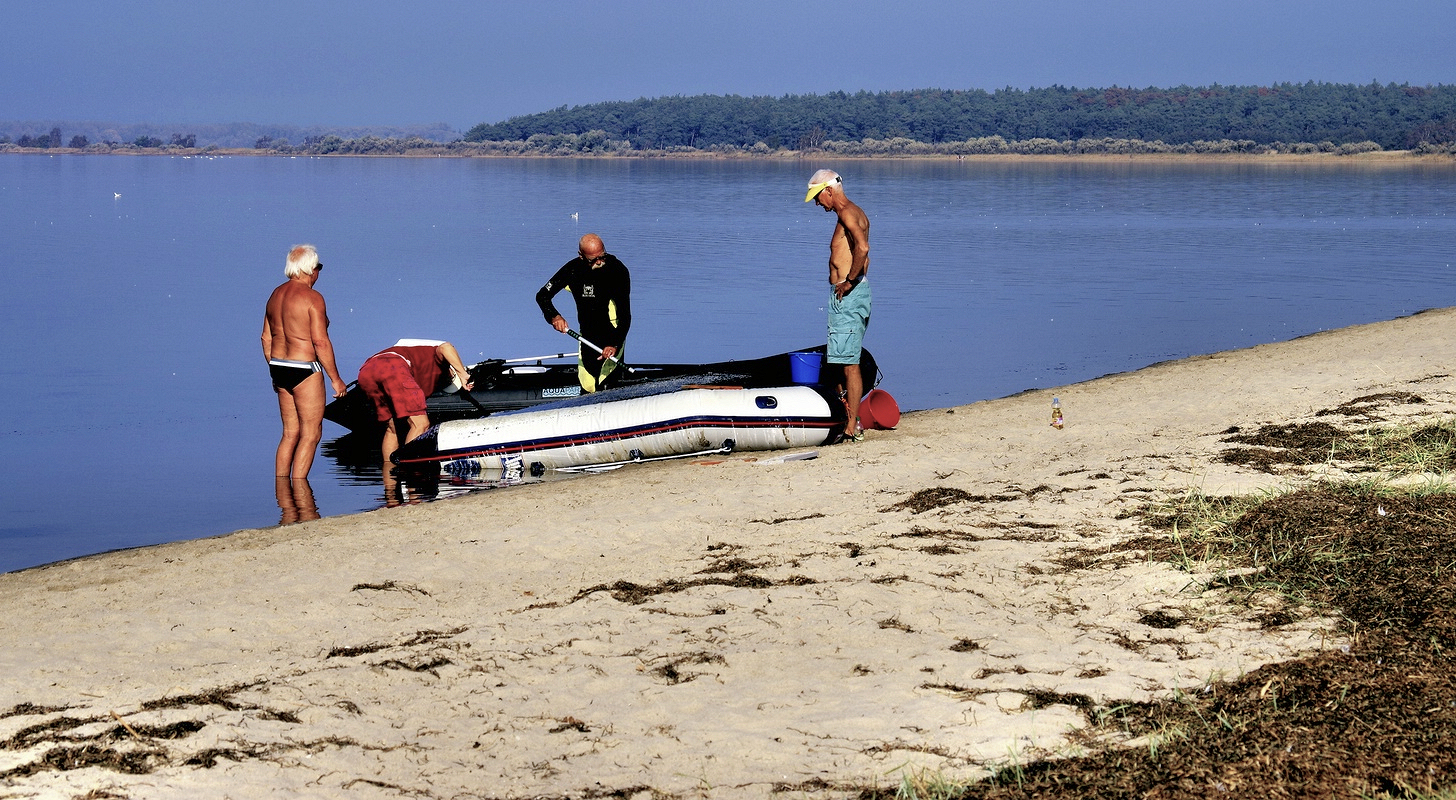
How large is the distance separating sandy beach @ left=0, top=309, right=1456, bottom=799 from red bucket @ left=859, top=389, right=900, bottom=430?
1.32 m

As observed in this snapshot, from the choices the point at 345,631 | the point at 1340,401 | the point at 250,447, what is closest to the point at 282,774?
the point at 345,631

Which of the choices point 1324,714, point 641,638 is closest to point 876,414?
point 641,638

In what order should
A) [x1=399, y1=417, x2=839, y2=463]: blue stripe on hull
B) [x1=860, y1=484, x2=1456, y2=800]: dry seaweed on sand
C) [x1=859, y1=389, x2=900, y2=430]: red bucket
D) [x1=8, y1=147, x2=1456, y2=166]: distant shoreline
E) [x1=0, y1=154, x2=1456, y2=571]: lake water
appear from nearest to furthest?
1. [x1=860, y1=484, x2=1456, y2=800]: dry seaweed on sand
2. [x1=399, y1=417, x2=839, y2=463]: blue stripe on hull
3. [x1=859, y1=389, x2=900, y2=430]: red bucket
4. [x1=0, y1=154, x2=1456, y2=571]: lake water
5. [x1=8, y1=147, x2=1456, y2=166]: distant shoreline

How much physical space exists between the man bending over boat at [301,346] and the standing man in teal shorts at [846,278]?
3467mm

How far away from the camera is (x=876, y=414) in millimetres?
10945

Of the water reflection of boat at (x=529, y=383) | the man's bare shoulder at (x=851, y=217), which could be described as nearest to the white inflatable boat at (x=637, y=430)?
the water reflection of boat at (x=529, y=383)

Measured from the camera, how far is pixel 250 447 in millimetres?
13930

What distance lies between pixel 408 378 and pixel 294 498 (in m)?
1.33

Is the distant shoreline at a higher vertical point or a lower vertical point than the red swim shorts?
higher

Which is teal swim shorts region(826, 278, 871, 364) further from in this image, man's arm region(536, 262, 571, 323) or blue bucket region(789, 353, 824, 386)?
man's arm region(536, 262, 571, 323)

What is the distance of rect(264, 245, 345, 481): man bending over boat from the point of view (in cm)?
964

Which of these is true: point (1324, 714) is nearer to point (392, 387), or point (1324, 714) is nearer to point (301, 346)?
point (301, 346)

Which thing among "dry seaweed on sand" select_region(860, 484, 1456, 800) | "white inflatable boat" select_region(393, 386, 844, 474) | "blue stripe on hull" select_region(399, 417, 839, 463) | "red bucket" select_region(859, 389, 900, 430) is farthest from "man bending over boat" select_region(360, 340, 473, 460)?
"dry seaweed on sand" select_region(860, 484, 1456, 800)

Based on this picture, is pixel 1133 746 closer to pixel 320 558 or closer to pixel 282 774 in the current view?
pixel 282 774
